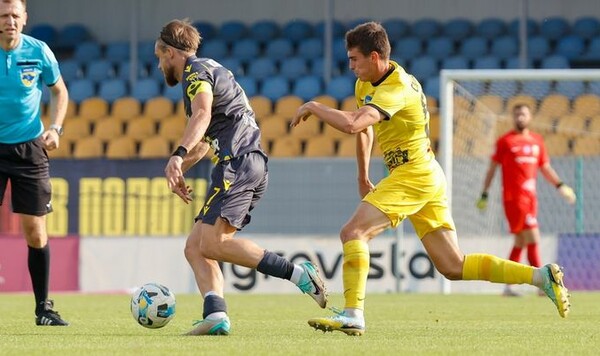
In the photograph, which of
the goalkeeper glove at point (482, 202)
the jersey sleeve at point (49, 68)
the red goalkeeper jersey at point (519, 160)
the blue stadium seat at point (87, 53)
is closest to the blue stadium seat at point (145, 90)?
the blue stadium seat at point (87, 53)

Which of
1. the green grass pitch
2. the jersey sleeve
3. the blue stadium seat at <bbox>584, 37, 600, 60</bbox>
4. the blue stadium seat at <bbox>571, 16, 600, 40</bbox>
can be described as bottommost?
the green grass pitch

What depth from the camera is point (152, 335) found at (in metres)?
7.88

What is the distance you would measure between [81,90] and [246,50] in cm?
304

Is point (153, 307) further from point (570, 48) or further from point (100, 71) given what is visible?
point (100, 71)

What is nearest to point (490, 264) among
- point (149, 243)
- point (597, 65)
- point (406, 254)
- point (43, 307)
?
point (43, 307)

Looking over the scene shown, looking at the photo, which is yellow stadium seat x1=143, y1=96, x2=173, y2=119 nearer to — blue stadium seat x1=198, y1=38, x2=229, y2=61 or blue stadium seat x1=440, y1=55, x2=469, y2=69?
blue stadium seat x1=198, y1=38, x2=229, y2=61

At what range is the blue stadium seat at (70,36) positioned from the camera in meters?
26.2

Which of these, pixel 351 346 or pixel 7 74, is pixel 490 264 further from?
pixel 7 74

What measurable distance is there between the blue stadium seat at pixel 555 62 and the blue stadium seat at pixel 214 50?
18.7 ft

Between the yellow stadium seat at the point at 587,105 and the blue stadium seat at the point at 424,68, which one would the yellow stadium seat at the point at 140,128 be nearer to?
the blue stadium seat at the point at 424,68

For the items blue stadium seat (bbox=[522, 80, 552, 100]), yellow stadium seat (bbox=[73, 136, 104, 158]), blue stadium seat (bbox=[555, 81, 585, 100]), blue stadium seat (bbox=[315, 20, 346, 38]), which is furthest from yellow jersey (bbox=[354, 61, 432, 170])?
blue stadium seat (bbox=[315, 20, 346, 38])

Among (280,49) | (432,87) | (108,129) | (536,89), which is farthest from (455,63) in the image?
(108,129)

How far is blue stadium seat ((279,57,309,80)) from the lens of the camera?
78.0 ft

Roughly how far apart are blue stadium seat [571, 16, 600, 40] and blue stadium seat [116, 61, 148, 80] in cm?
774
